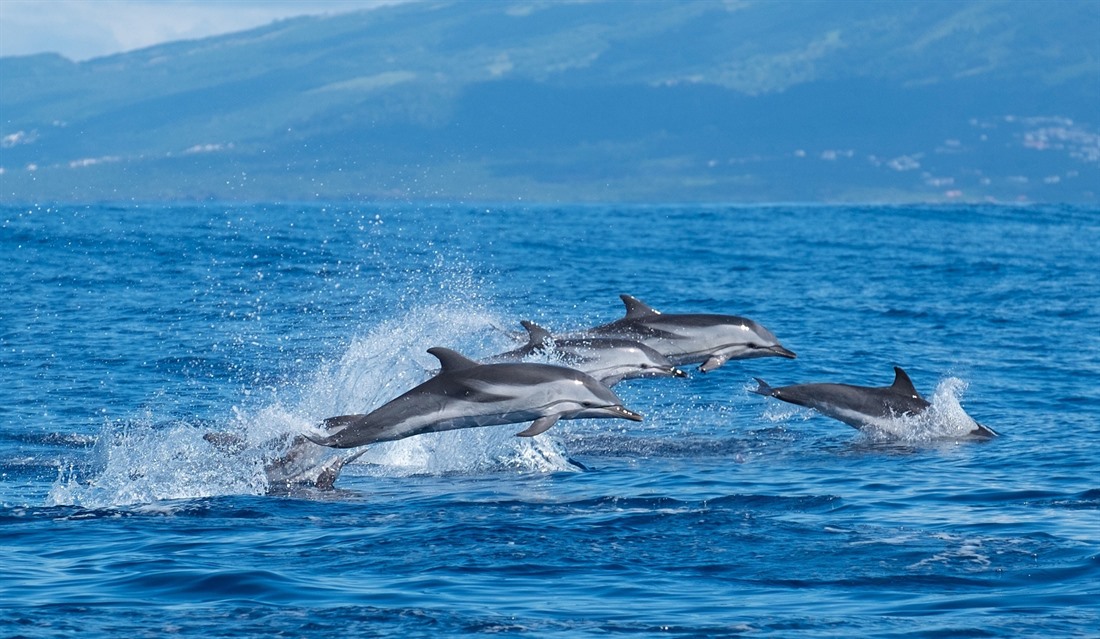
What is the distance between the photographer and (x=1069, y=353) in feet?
78.6

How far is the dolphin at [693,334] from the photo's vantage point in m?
16.5

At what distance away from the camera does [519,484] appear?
13578 millimetres

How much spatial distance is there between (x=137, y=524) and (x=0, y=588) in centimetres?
191

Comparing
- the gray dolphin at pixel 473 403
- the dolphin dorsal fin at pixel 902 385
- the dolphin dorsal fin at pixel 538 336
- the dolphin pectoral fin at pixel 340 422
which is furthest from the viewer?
the dolphin dorsal fin at pixel 902 385

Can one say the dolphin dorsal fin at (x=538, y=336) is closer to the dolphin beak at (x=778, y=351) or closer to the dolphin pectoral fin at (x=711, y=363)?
the dolphin pectoral fin at (x=711, y=363)

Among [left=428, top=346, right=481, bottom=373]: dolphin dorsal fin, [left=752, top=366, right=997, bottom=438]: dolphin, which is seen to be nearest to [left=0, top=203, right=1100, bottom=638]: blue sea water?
[left=752, top=366, right=997, bottom=438]: dolphin

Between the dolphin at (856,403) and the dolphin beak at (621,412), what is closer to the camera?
the dolphin beak at (621,412)

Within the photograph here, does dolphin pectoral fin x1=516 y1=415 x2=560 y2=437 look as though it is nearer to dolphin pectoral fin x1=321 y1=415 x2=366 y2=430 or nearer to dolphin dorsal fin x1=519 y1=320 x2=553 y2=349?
dolphin pectoral fin x1=321 y1=415 x2=366 y2=430

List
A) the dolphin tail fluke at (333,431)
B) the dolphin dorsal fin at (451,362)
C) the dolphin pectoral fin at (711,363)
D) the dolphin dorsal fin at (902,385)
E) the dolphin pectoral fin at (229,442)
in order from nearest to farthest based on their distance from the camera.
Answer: the dolphin tail fluke at (333,431)
the dolphin dorsal fin at (451,362)
the dolphin pectoral fin at (229,442)
the dolphin pectoral fin at (711,363)
the dolphin dorsal fin at (902,385)

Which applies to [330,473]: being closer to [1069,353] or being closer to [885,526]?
[885,526]

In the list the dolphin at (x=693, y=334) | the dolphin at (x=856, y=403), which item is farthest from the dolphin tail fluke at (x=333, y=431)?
the dolphin at (x=856, y=403)

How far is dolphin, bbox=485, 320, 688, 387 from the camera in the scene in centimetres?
1529

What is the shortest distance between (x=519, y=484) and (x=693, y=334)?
12.7ft

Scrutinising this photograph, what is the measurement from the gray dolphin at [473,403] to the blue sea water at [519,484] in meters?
0.63
